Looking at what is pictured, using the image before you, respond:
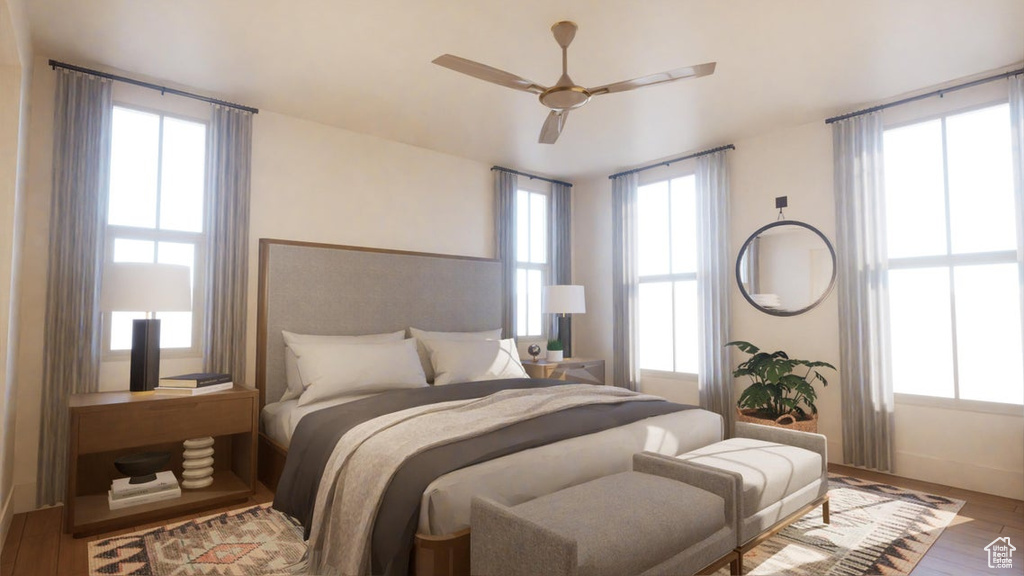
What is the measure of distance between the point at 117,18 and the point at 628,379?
4945 millimetres

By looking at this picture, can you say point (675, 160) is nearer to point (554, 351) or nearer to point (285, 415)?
point (554, 351)

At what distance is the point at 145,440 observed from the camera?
2.94m

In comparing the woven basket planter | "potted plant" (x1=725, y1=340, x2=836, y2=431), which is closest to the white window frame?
"potted plant" (x1=725, y1=340, x2=836, y2=431)

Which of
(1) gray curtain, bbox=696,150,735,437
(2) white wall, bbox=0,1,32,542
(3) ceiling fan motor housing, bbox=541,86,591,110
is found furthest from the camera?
(1) gray curtain, bbox=696,150,735,437

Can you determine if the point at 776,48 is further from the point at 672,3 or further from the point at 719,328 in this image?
the point at 719,328

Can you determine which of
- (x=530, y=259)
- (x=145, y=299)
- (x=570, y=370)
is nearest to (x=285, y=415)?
(x=145, y=299)

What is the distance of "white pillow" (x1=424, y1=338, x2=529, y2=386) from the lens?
3982 mm

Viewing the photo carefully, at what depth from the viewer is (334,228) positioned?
433 centimetres

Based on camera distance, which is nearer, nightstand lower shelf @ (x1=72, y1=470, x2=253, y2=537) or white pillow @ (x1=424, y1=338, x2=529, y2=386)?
nightstand lower shelf @ (x1=72, y1=470, x2=253, y2=537)

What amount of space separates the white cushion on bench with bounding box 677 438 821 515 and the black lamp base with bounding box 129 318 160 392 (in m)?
3.06

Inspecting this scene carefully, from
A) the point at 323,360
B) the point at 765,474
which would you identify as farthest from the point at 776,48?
the point at 323,360

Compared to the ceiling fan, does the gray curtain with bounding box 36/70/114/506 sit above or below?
below

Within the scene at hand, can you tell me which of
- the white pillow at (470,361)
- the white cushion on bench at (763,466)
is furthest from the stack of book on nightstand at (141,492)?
the white cushion on bench at (763,466)

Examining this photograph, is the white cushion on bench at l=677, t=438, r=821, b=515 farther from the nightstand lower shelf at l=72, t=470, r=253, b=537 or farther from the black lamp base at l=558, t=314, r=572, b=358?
the black lamp base at l=558, t=314, r=572, b=358
